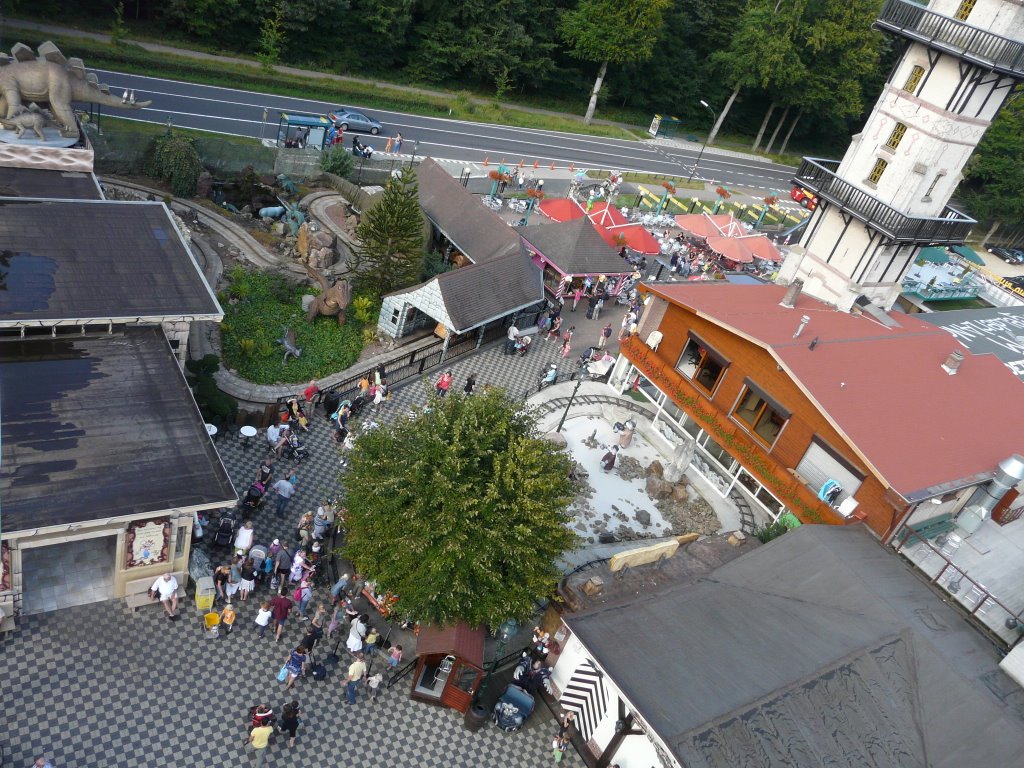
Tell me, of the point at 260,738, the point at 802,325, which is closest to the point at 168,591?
the point at 260,738

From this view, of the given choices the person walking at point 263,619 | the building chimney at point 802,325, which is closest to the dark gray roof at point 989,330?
the building chimney at point 802,325

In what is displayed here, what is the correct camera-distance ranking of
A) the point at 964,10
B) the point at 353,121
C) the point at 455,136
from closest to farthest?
the point at 964,10
the point at 353,121
the point at 455,136

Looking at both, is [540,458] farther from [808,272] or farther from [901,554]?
[808,272]

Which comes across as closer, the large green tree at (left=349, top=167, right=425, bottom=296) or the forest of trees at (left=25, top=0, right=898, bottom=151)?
the large green tree at (left=349, top=167, right=425, bottom=296)

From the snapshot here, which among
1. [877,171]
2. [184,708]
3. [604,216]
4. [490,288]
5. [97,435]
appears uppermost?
[877,171]

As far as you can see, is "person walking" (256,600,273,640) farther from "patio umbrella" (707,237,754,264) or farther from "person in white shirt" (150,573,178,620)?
"patio umbrella" (707,237,754,264)

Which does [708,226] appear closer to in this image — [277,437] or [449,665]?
[277,437]

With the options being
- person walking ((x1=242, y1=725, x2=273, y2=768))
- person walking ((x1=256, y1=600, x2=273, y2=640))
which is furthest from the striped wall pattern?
person walking ((x1=256, y1=600, x2=273, y2=640))
